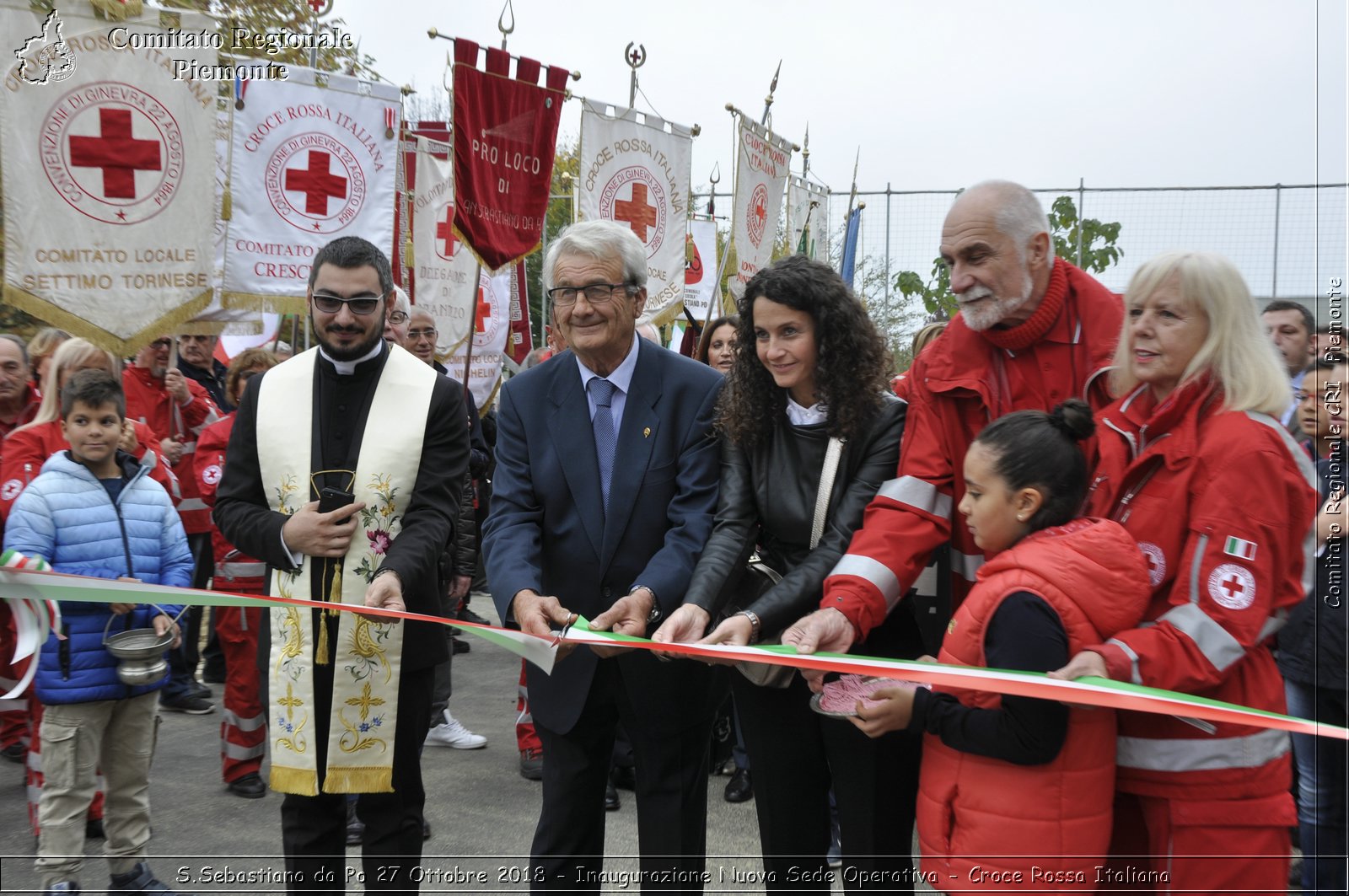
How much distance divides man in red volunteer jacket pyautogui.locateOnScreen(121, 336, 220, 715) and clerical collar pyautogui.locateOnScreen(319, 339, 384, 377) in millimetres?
2747

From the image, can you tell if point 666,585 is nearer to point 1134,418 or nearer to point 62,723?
point 1134,418

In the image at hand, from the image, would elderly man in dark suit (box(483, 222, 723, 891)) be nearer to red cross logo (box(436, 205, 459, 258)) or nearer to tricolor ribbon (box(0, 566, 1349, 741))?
tricolor ribbon (box(0, 566, 1349, 741))

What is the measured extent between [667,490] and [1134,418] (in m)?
1.26

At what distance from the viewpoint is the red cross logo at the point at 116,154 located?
4.47 m

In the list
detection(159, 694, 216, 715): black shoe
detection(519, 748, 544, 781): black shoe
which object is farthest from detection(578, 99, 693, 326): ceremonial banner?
detection(159, 694, 216, 715): black shoe

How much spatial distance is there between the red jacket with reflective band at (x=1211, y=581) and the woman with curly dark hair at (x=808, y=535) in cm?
69

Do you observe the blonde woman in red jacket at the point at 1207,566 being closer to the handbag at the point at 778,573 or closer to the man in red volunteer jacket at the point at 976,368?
the man in red volunteer jacket at the point at 976,368

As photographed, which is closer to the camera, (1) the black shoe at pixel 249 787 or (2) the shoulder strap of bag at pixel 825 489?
(2) the shoulder strap of bag at pixel 825 489

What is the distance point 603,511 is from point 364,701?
1016mm

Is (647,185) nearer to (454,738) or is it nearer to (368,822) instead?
(454,738)

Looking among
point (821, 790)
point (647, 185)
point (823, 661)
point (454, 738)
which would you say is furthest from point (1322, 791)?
point (647, 185)

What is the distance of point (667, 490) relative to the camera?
2.90 meters

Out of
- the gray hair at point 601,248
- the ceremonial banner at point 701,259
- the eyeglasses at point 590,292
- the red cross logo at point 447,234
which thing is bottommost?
the eyeglasses at point 590,292

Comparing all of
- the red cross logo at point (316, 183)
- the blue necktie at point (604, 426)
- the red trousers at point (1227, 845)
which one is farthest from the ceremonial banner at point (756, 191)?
the red trousers at point (1227, 845)
